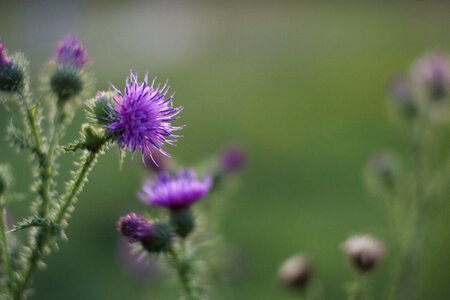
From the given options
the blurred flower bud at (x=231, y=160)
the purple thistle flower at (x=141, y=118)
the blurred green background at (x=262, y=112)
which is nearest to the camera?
the purple thistle flower at (x=141, y=118)

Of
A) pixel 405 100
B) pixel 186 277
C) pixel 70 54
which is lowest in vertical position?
pixel 186 277

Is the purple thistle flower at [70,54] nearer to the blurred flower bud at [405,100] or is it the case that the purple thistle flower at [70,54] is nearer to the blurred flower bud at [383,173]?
the blurred flower bud at [383,173]

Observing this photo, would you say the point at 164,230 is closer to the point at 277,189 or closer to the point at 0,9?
the point at 277,189

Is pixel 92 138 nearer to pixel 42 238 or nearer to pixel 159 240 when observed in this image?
pixel 42 238

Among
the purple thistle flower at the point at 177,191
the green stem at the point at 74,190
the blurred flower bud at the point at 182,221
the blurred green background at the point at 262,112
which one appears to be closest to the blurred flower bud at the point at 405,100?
the blurred green background at the point at 262,112

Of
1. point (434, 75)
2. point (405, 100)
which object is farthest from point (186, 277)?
point (434, 75)

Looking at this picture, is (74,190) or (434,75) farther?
(434,75)

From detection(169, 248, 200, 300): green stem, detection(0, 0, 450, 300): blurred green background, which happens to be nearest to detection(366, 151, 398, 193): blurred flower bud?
detection(0, 0, 450, 300): blurred green background
